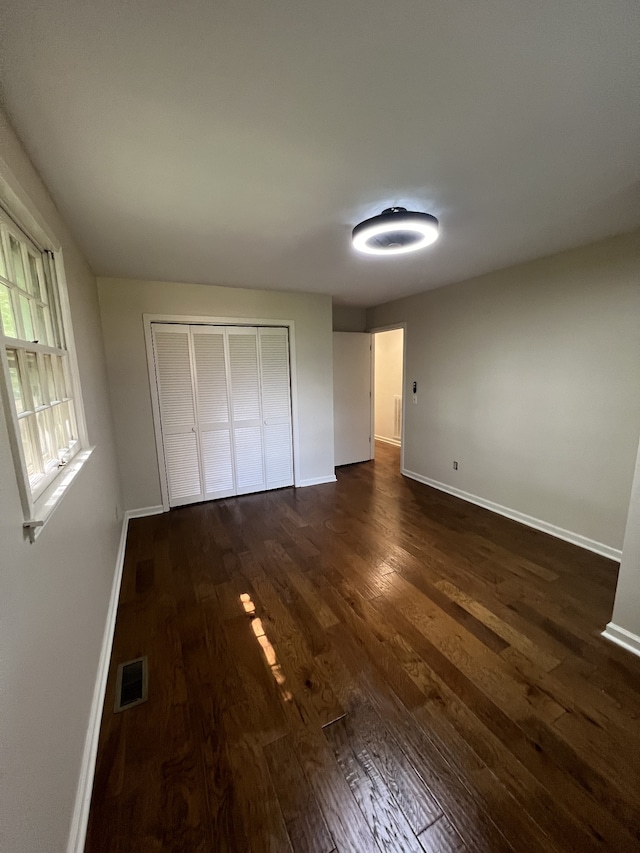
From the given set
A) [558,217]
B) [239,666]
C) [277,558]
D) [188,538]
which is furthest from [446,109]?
[188,538]

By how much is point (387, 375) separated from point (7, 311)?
584 cm

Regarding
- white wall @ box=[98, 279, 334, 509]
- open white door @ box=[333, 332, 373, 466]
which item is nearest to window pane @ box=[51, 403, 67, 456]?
white wall @ box=[98, 279, 334, 509]

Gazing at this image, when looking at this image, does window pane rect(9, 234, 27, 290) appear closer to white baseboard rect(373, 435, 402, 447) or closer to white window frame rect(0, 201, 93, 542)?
white window frame rect(0, 201, 93, 542)

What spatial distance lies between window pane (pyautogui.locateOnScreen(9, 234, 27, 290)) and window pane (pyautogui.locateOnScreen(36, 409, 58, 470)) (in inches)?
21.5

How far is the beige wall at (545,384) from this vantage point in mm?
2465

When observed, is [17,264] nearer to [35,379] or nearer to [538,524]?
A: [35,379]

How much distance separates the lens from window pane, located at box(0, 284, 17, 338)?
1180mm

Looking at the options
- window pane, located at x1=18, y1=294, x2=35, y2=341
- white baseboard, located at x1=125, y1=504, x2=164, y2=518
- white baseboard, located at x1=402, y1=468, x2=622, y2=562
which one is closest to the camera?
window pane, located at x1=18, y1=294, x2=35, y2=341

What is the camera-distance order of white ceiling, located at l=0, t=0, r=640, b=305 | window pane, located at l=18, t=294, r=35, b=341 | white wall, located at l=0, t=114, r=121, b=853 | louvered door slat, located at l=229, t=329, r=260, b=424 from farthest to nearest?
louvered door slat, located at l=229, t=329, r=260, b=424, window pane, located at l=18, t=294, r=35, b=341, white ceiling, located at l=0, t=0, r=640, b=305, white wall, located at l=0, t=114, r=121, b=853

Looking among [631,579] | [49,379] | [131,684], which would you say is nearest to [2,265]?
[49,379]

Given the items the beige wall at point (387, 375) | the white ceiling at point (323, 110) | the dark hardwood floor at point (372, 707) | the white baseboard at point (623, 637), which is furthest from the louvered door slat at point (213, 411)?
the beige wall at point (387, 375)

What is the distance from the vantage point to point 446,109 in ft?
3.82

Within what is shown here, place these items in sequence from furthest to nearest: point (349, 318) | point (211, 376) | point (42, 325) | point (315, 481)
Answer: point (349, 318), point (315, 481), point (211, 376), point (42, 325)

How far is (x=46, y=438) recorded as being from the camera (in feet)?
4.66
